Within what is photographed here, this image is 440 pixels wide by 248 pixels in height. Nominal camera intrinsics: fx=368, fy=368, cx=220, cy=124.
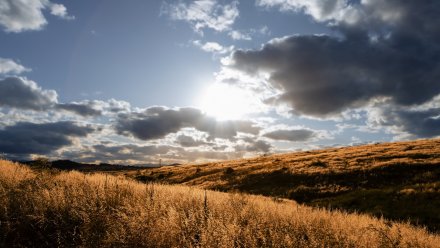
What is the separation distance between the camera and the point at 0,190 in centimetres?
1215

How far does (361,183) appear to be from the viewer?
3547 cm

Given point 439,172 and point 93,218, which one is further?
point 439,172

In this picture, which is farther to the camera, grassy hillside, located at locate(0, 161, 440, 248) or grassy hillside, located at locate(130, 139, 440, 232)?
grassy hillside, located at locate(130, 139, 440, 232)

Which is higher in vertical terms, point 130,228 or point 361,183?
point 130,228

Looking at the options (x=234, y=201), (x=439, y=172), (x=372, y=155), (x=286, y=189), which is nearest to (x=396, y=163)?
(x=439, y=172)

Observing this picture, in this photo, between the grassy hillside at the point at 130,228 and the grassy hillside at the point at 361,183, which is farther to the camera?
the grassy hillside at the point at 361,183

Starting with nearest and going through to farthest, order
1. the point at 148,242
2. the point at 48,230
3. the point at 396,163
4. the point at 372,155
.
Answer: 1. the point at 148,242
2. the point at 48,230
3. the point at 396,163
4. the point at 372,155

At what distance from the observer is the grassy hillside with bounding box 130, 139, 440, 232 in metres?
26.8

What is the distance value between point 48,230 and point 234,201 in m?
6.97

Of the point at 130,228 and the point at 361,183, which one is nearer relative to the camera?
the point at 130,228

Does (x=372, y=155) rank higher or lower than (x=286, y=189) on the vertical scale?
higher

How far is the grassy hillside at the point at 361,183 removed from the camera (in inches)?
1055

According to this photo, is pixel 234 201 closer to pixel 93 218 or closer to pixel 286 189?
pixel 93 218

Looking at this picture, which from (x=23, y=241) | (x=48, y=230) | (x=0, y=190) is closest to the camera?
(x=23, y=241)
